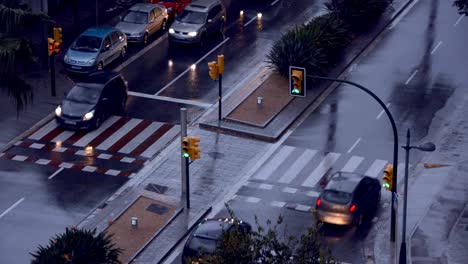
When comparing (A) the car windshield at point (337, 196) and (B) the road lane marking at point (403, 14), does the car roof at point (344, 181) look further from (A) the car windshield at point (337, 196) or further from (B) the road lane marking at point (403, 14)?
(B) the road lane marking at point (403, 14)

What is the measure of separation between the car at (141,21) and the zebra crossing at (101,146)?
864 cm

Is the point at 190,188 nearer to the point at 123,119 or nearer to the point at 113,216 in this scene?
the point at 113,216

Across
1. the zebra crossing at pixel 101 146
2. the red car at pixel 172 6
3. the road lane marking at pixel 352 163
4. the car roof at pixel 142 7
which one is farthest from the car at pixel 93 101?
the red car at pixel 172 6

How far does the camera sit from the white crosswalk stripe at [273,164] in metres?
44.0

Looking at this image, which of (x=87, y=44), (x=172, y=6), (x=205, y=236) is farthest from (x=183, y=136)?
(x=172, y=6)

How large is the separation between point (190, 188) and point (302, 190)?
414cm

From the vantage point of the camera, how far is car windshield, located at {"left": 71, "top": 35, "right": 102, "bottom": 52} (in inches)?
2112

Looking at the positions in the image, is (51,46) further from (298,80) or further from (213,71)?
(298,80)

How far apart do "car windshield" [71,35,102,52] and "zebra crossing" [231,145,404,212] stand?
39.4 feet

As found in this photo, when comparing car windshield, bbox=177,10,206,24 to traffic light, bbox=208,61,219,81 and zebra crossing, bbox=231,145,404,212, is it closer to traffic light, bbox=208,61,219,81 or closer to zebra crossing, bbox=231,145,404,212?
traffic light, bbox=208,61,219,81

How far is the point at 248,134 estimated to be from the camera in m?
47.3

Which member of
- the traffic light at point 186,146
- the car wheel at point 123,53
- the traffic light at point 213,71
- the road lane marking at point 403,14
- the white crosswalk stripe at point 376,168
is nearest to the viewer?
the traffic light at point 186,146

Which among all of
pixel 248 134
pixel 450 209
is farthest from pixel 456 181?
pixel 248 134

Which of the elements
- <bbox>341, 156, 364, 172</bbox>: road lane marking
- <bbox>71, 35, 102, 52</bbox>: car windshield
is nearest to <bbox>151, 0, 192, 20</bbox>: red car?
<bbox>71, 35, 102, 52</bbox>: car windshield
